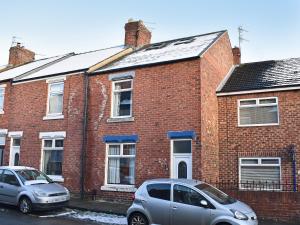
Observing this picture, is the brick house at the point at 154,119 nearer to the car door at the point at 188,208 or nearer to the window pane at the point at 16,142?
the car door at the point at 188,208

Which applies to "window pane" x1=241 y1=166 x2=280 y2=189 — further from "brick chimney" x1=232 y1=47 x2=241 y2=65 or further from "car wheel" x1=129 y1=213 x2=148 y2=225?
"brick chimney" x1=232 y1=47 x2=241 y2=65

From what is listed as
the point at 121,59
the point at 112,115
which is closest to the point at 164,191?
the point at 112,115

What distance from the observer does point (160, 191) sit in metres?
10.0

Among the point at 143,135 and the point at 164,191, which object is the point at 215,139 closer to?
the point at 143,135

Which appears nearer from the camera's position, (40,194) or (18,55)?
(40,194)

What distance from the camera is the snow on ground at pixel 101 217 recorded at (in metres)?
11.6

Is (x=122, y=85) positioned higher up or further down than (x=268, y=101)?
higher up

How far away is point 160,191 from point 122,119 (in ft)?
21.2

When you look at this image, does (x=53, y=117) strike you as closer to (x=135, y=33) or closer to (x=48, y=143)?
(x=48, y=143)

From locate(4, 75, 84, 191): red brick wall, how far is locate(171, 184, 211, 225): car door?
7.93 meters

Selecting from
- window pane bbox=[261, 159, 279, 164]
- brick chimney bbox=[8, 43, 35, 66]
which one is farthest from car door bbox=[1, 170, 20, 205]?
brick chimney bbox=[8, 43, 35, 66]

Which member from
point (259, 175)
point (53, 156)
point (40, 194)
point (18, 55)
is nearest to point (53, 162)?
point (53, 156)

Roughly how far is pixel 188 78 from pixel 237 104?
3185 mm

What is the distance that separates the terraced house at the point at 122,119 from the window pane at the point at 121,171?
0.04 meters
